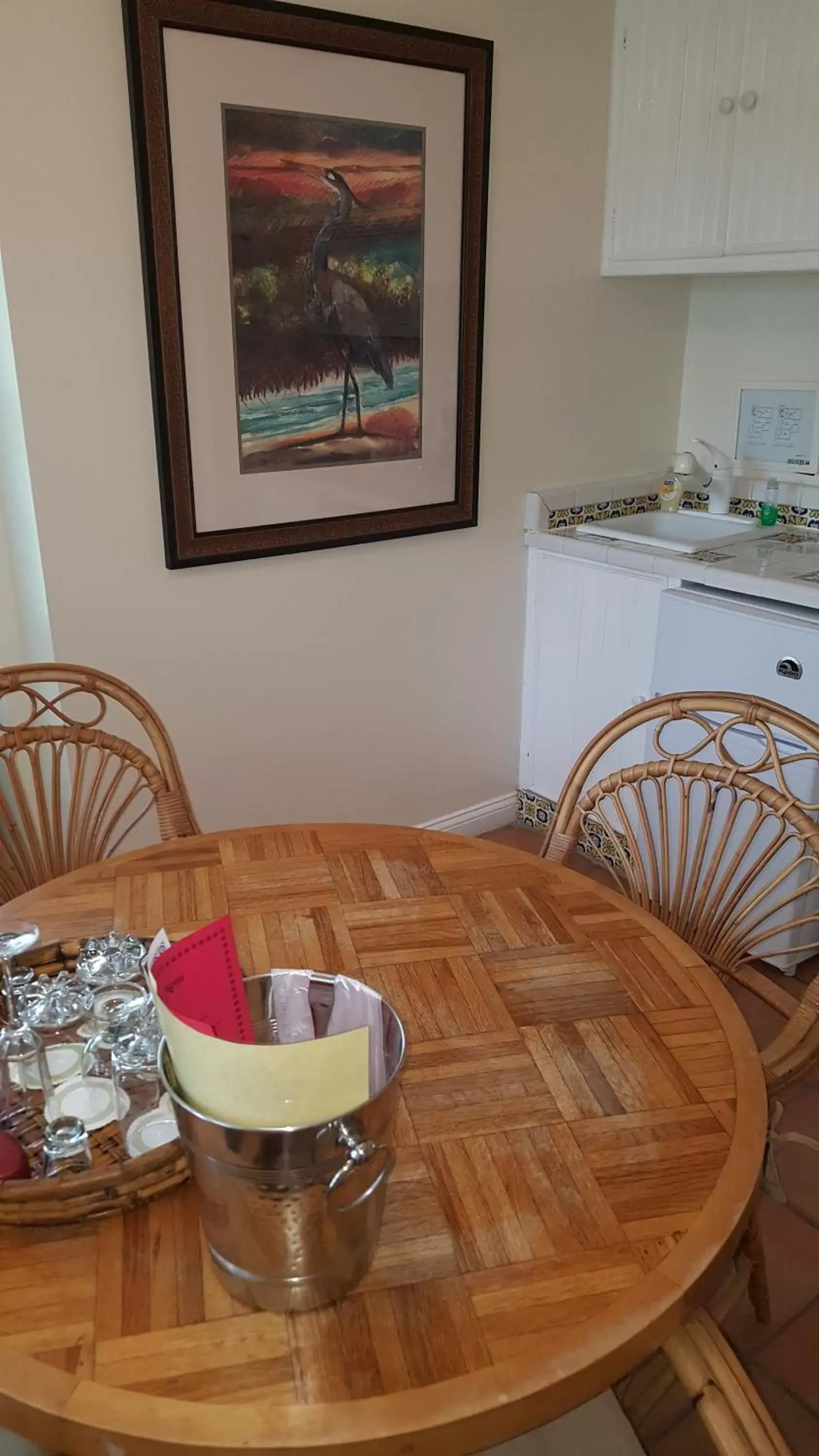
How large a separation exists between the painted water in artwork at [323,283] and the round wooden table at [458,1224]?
1293 millimetres

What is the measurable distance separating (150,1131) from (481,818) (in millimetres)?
2133

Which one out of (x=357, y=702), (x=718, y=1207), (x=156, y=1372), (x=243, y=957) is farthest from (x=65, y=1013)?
(x=357, y=702)

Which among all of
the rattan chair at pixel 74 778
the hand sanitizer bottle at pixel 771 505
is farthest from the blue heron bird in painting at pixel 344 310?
the hand sanitizer bottle at pixel 771 505

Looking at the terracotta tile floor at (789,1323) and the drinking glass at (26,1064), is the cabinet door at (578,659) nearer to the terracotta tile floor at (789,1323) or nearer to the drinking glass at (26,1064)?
the terracotta tile floor at (789,1323)

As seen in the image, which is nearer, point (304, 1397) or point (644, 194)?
point (304, 1397)

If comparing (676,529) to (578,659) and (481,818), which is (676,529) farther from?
(481,818)

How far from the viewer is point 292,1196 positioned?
723 mm

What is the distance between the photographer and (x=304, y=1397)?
2.31ft

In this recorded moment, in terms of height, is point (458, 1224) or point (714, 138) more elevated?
point (714, 138)

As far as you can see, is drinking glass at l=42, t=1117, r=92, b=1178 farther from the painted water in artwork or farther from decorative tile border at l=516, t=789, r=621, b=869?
decorative tile border at l=516, t=789, r=621, b=869

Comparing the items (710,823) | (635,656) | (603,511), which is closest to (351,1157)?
(710,823)

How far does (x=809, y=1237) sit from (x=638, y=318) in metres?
2.24

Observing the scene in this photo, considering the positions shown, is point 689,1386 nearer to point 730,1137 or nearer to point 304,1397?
point 730,1137


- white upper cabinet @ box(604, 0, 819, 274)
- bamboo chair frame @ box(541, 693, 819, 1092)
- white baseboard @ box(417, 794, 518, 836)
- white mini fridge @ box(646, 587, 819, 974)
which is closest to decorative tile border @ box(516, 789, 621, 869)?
white baseboard @ box(417, 794, 518, 836)
